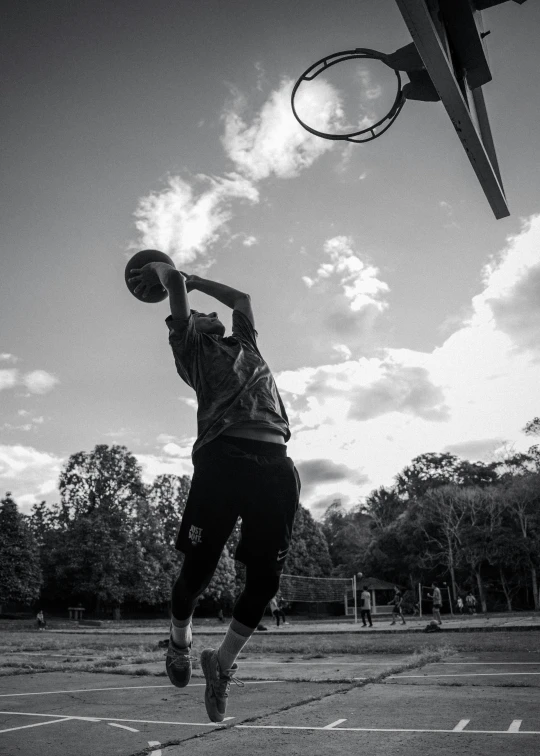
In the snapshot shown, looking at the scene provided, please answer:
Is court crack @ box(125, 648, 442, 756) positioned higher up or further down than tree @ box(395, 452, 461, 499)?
further down

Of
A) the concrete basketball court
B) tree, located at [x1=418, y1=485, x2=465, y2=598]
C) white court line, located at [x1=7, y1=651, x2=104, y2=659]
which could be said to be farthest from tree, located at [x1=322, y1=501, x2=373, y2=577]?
the concrete basketball court

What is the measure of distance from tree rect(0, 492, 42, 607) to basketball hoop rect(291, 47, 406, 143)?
45.7 metres

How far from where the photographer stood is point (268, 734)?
14.8ft

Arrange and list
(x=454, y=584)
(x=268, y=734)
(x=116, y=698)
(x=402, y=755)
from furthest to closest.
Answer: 1. (x=454, y=584)
2. (x=116, y=698)
3. (x=268, y=734)
4. (x=402, y=755)

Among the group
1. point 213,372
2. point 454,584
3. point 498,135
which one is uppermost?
point 498,135

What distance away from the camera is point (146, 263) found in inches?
146

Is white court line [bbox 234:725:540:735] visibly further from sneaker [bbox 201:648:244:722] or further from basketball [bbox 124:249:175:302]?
basketball [bbox 124:249:175:302]

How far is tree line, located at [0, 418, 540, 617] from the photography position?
1644 inches

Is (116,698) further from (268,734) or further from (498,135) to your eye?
(498,135)

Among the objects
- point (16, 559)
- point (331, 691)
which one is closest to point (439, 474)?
point (16, 559)

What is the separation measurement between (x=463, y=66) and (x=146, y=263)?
7.84 feet

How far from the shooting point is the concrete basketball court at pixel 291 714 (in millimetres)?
4152

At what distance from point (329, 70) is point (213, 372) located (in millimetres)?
2314

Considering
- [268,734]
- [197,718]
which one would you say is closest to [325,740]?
[268,734]
